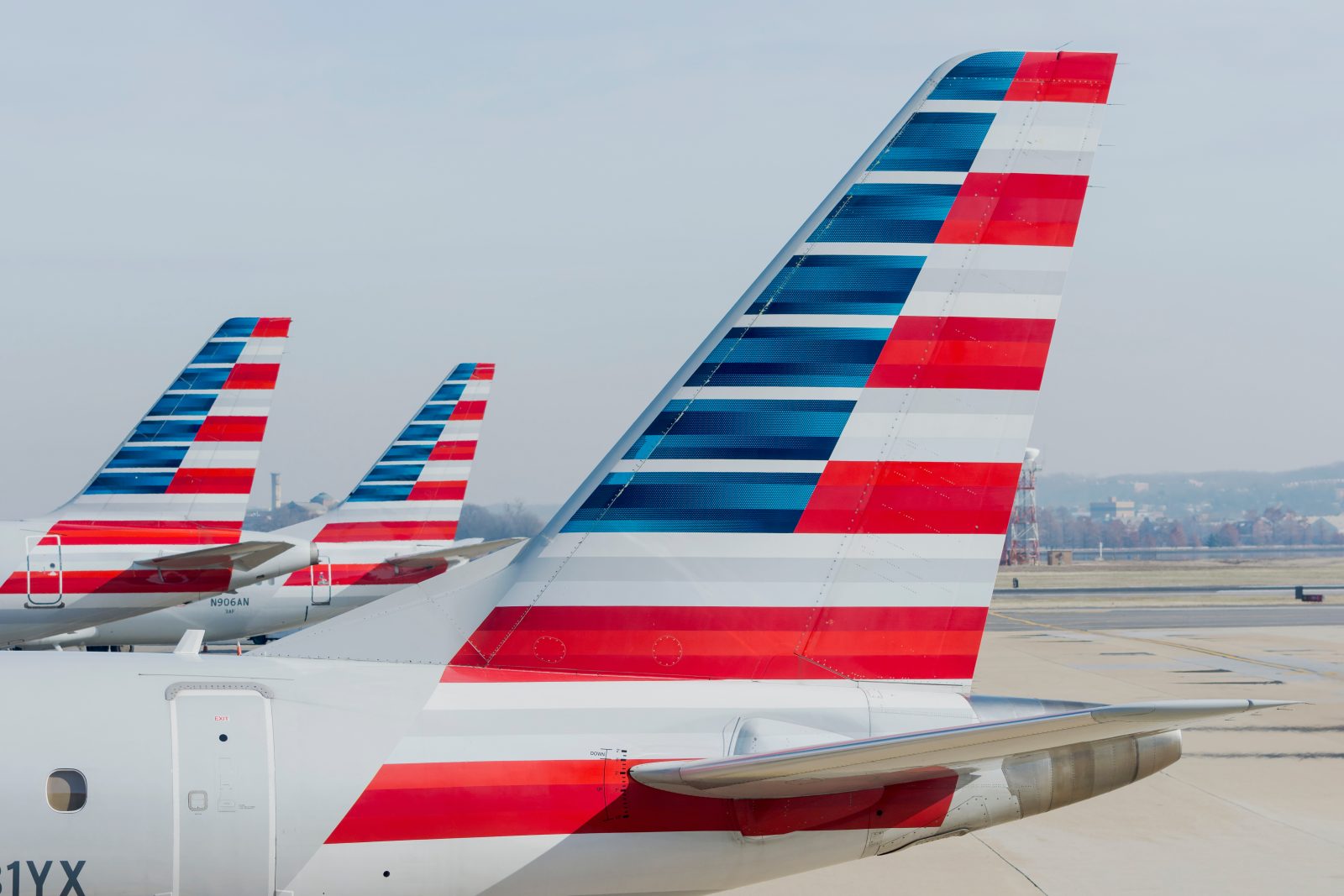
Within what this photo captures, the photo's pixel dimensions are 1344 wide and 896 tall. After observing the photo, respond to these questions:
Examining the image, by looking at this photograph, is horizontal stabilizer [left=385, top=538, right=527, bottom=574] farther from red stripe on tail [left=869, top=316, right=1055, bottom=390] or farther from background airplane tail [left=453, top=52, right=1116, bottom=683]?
red stripe on tail [left=869, top=316, right=1055, bottom=390]

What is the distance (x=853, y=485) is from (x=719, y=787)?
2142 mm

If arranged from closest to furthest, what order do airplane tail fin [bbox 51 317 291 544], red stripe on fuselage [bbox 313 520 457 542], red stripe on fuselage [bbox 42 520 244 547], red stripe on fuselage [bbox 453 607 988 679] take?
red stripe on fuselage [bbox 453 607 988 679]
red stripe on fuselage [bbox 42 520 244 547]
airplane tail fin [bbox 51 317 291 544]
red stripe on fuselage [bbox 313 520 457 542]

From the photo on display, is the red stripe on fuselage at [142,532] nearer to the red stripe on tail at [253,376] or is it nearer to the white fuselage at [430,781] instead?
the red stripe on tail at [253,376]

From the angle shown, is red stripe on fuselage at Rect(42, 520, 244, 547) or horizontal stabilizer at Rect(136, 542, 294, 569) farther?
red stripe on fuselage at Rect(42, 520, 244, 547)

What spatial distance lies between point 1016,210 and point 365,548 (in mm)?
29052

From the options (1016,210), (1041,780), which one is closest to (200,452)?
(1016,210)

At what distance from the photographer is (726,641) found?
25.5 feet

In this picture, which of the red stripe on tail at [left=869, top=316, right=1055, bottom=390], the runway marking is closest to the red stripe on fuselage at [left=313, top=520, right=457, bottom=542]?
the runway marking

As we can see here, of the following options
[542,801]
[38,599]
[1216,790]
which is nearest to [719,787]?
[542,801]

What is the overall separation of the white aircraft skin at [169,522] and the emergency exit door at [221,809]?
17288mm

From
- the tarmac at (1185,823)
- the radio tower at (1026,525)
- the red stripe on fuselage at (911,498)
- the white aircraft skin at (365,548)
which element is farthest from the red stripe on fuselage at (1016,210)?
the radio tower at (1026,525)

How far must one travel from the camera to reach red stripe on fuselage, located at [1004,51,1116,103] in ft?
26.9

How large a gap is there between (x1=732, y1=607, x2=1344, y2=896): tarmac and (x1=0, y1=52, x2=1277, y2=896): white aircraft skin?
5309mm

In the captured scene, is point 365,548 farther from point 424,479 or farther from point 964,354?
point 964,354
